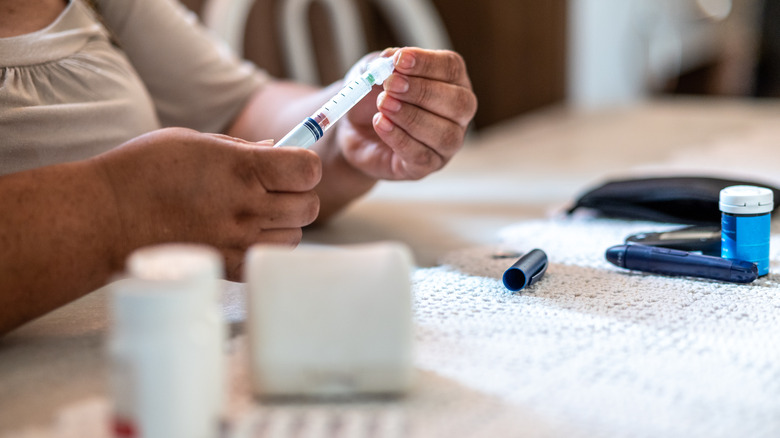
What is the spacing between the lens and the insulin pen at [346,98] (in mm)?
687

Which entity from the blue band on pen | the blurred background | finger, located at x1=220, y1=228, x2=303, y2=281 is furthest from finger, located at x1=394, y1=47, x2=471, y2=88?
the blurred background

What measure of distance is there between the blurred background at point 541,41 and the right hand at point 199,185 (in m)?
0.86

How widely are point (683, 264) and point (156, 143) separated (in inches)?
18.8

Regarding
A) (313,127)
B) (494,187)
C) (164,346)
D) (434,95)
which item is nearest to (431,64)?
(434,95)

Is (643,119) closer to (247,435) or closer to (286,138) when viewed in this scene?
(286,138)

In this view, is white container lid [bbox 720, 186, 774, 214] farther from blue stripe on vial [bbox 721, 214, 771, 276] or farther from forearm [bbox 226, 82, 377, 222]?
forearm [bbox 226, 82, 377, 222]

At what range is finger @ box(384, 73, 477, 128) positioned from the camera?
0.73 m

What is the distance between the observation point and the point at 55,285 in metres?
0.55

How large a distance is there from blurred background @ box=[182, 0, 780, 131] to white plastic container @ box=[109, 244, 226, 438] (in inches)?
41.5

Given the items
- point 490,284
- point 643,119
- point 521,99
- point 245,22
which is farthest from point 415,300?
point 521,99

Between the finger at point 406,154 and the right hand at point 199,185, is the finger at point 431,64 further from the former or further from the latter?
the right hand at point 199,185

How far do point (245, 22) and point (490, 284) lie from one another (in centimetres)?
107

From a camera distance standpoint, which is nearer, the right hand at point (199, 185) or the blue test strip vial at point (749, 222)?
the right hand at point (199, 185)

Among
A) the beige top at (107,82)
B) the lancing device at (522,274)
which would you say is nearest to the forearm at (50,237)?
the beige top at (107,82)
